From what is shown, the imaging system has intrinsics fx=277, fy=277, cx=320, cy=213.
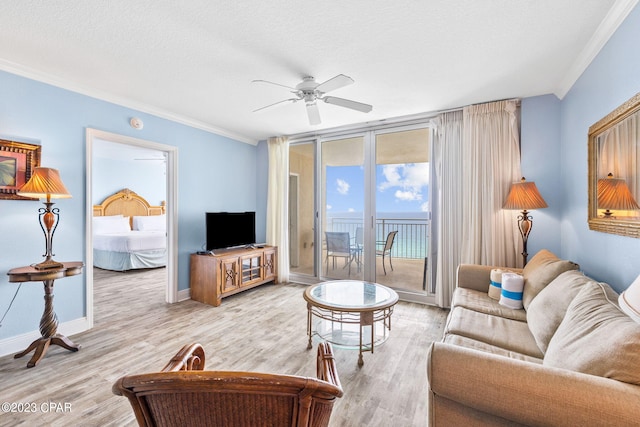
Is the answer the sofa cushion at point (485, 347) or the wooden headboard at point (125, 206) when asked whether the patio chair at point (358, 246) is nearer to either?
the sofa cushion at point (485, 347)

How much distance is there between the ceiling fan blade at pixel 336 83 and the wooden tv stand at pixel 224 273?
2.48 m

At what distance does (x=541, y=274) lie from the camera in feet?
6.91

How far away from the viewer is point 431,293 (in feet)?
12.1

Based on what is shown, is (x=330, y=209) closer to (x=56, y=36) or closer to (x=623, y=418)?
(x=56, y=36)

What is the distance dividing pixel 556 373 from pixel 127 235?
253 inches

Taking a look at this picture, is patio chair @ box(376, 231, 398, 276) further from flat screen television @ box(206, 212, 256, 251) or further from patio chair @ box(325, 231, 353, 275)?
flat screen television @ box(206, 212, 256, 251)

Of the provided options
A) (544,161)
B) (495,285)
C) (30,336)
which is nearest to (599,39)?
(544,161)

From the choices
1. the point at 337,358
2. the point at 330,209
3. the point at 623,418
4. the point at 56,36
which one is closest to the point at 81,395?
the point at 337,358

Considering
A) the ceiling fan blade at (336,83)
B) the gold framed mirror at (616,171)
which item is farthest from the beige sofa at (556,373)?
the ceiling fan blade at (336,83)

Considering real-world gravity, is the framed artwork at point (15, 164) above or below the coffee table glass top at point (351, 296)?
above

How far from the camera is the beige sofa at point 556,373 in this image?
0.94 meters

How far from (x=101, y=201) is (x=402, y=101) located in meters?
7.19

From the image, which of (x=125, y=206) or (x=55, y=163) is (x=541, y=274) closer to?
(x=55, y=163)

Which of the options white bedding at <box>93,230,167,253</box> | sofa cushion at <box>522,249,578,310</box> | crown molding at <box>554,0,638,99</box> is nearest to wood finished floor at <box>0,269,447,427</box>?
sofa cushion at <box>522,249,578,310</box>
